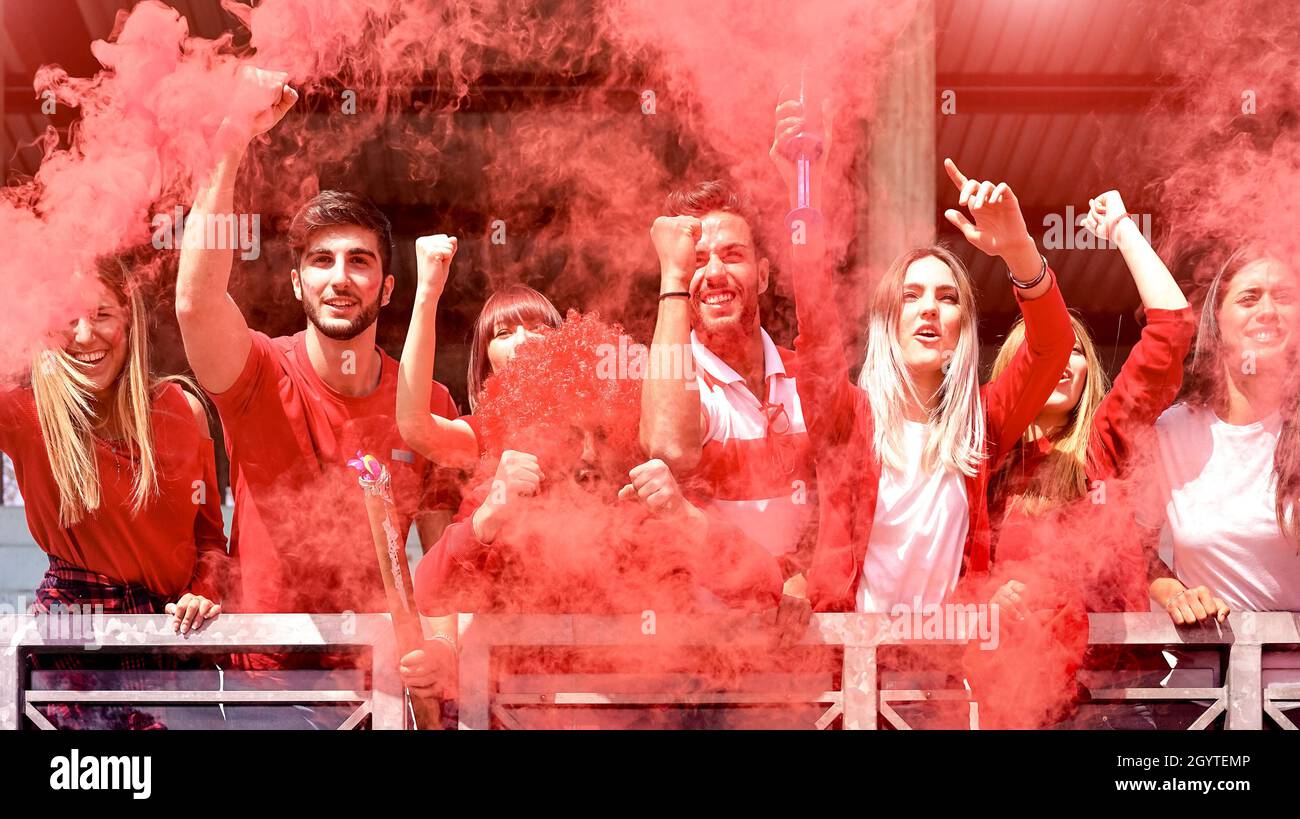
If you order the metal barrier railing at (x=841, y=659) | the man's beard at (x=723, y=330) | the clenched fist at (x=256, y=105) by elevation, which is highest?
the clenched fist at (x=256, y=105)

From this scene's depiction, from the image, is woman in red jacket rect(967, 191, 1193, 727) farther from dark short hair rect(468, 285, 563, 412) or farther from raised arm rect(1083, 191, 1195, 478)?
dark short hair rect(468, 285, 563, 412)

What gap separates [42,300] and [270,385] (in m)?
0.78

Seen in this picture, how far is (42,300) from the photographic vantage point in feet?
13.7

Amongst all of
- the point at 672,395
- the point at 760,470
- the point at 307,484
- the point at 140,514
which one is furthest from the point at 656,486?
the point at 140,514

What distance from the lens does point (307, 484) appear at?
13.3 feet

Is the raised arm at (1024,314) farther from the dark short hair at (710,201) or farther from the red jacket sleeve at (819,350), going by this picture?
the dark short hair at (710,201)

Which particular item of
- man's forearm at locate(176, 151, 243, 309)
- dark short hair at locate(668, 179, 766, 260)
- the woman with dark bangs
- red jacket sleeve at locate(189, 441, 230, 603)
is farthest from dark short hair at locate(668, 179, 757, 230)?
red jacket sleeve at locate(189, 441, 230, 603)

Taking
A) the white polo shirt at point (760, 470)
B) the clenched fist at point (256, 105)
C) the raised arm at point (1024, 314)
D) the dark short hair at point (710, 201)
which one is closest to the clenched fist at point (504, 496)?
the white polo shirt at point (760, 470)

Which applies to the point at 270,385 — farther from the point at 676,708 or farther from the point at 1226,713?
the point at 1226,713

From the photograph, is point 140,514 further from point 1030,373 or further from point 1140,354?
point 1140,354

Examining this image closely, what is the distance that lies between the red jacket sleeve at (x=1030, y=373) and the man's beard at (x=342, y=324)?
185 cm

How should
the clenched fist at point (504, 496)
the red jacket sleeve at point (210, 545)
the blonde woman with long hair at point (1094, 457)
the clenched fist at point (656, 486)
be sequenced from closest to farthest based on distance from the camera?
the clenched fist at point (656, 486)
the clenched fist at point (504, 496)
the blonde woman with long hair at point (1094, 457)
the red jacket sleeve at point (210, 545)

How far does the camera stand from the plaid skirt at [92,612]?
Answer: 3.84 metres
